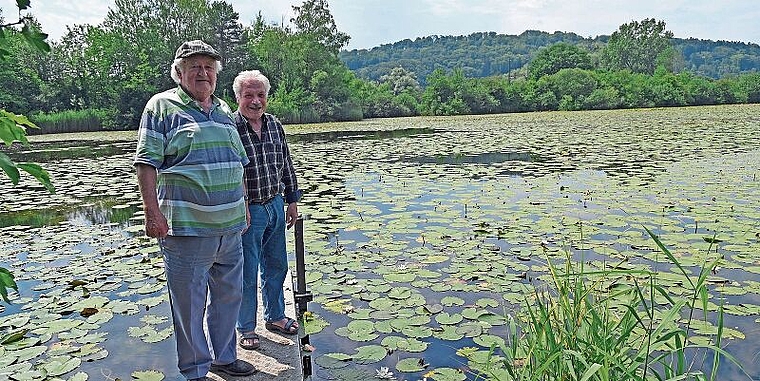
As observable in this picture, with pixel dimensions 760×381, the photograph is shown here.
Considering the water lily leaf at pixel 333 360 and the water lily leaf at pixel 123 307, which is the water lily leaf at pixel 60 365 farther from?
the water lily leaf at pixel 333 360

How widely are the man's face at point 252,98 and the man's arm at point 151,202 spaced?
0.61 m

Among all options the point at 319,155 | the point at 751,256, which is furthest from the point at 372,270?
the point at 319,155

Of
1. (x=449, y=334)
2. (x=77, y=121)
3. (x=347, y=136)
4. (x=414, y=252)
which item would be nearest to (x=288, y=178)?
(x=449, y=334)

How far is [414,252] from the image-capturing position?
15.4 feet

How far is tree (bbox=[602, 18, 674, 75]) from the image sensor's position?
61.8m

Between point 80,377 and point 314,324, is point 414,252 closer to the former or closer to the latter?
point 314,324

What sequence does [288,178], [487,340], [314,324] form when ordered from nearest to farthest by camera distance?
[288,178], [487,340], [314,324]

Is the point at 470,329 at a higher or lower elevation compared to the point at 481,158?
lower

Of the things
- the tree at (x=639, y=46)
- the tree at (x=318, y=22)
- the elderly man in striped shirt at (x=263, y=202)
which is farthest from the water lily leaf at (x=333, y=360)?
the tree at (x=639, y=46)

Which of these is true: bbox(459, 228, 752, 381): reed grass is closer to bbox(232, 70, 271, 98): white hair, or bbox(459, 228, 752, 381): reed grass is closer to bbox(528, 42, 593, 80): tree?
bbox(232, 70, 271, 98): white hair

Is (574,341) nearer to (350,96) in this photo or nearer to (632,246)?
(632,246)

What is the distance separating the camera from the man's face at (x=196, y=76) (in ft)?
6.88

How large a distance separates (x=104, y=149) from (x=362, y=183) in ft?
34.5

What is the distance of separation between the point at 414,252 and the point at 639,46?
66.3 metres
